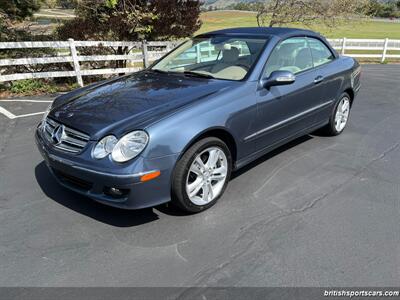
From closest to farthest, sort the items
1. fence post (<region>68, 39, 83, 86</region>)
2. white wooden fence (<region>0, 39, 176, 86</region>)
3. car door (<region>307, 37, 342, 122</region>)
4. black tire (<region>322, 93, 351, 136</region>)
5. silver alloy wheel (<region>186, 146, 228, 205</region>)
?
silver alloy wheel (<region>186, 146, 228, 205</region>), car door (<region>307, 37, 342, 122</region>), black tire (<region>322, 93, 351, 136</region>), white wooden fence (<region>0, 39, 176, 86</region>), fence post (<region>68, 39, 83, 86</region>)

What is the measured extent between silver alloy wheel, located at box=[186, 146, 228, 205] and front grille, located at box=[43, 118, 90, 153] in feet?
3.17

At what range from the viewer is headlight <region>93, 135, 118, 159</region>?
2881 mm

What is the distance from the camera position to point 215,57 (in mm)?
4461

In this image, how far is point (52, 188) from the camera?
385 cm

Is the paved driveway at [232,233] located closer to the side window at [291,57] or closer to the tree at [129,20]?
the side window at [291,57]

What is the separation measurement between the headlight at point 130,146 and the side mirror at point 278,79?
1556mm

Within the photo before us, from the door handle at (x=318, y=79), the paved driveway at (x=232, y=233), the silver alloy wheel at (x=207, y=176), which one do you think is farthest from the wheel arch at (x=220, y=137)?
the door handle at (x=318, y=79)

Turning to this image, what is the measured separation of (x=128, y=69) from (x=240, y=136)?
28.2 ft

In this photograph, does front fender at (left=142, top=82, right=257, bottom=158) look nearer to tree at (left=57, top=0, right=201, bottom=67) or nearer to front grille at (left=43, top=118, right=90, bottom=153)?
front grille at (left=43, top=118, right=90, bottom=153)

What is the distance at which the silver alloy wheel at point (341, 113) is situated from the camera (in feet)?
17.8

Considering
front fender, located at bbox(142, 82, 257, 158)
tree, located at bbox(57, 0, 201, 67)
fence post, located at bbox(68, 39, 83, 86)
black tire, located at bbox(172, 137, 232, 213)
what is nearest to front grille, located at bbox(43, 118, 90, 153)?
front fender, located at bbox(142, 82, 257, 158)

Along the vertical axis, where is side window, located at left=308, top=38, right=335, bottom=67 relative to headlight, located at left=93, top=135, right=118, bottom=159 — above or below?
above

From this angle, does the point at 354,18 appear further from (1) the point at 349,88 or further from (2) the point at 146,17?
(1) the point at 349,88

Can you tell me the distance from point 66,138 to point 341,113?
4175 millimetres
